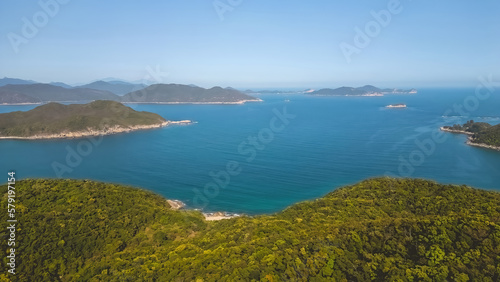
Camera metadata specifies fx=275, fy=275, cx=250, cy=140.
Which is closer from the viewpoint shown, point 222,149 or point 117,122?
point 222,149

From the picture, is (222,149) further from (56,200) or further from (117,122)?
(117,122)

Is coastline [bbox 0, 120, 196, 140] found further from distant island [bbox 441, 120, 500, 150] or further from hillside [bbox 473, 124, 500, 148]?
hillside [bbox 473, 124, 500, 148]

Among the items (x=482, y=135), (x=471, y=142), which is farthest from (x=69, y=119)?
(x=482, y=135)

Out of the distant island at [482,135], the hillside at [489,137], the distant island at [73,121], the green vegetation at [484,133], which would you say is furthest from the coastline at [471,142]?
the distant island at [73,121]

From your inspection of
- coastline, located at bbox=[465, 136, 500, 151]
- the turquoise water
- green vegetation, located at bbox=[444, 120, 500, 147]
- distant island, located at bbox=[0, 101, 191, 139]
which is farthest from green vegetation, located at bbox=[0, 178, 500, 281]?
distant island, located at bbox=[0, 101, 191, 139]

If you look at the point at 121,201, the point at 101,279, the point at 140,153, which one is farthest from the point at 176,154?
the point at 101,279

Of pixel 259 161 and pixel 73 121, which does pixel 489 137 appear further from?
pixel 73 121
